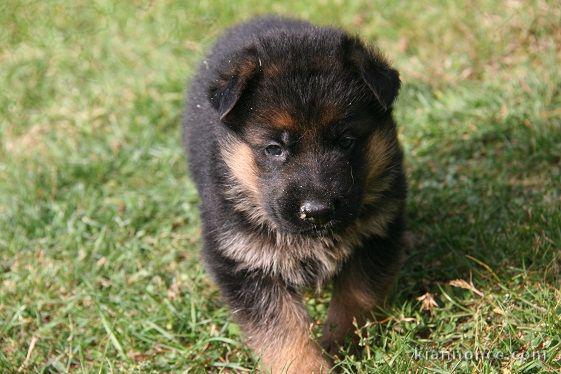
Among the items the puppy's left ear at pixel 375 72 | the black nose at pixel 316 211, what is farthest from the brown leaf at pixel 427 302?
the puppy's left ear at pixel 375 72

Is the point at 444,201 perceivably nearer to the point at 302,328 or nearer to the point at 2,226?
the point at 302,328

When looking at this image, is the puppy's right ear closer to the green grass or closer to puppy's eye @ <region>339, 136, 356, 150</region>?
puppy's eye @ <region>339, 136, 356, 150</region>

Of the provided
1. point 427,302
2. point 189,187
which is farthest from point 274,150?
point 189,187

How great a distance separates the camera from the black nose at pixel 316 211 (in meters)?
3.32

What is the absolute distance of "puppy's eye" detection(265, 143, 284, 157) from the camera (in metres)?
3.48

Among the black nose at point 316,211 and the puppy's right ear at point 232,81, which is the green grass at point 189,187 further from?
the puppy's right ear at point 232,81

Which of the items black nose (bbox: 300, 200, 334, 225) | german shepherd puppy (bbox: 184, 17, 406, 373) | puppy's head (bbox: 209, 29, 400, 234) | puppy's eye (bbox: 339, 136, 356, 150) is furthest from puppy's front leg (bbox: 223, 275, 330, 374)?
puppy's eye (bbox: 339, 136, 356, 150)

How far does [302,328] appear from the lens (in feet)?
12.1

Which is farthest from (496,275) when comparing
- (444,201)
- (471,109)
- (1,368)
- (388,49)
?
(388,49)

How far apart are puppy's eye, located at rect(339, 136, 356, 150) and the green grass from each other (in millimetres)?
877

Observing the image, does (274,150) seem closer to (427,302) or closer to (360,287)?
(360,287)

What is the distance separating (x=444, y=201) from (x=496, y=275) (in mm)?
908

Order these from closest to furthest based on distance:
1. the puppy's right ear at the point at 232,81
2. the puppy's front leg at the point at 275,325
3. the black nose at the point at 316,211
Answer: the black nose at the point at 316,211 < the puppy's right ear at the point at 232,81 < the puppy's front leg at the point at 275,325

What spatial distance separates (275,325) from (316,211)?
0.69 meters
